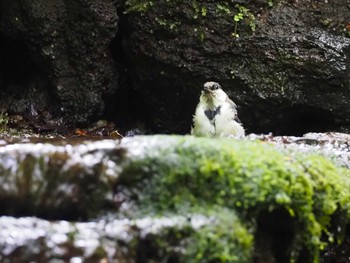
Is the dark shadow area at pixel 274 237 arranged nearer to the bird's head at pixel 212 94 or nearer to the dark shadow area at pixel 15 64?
the bird's head at pixel 212 94

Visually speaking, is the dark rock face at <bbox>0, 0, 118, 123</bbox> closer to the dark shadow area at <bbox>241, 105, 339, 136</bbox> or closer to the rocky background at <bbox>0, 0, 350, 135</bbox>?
the rocky background at <bbox>0, 0, 350, 135</bbox>

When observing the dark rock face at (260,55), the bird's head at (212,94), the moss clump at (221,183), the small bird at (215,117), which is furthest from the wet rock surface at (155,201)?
the dark rock face at (260,55)

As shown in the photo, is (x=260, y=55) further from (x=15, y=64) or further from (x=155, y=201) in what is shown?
(x=155, y=201)

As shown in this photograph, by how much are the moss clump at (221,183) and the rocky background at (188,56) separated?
12.8 feet

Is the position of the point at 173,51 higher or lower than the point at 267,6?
lower

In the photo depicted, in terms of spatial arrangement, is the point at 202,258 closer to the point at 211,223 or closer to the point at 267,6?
the point at 211,223

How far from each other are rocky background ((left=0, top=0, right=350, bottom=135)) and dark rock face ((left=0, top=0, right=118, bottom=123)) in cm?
1

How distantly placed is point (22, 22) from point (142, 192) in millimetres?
4602

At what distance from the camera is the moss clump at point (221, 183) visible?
2684 mm

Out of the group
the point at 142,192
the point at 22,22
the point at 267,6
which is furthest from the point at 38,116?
the point at 142,192

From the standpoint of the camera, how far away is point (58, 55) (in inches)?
272

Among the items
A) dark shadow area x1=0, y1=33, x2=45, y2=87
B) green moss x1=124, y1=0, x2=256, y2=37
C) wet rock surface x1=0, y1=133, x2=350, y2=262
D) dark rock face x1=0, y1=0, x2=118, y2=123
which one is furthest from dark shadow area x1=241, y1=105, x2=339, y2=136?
wet rock surface x1=0, y1=133, x2=350, y2=262

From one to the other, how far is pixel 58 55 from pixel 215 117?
236cm

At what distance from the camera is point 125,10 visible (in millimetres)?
6918
